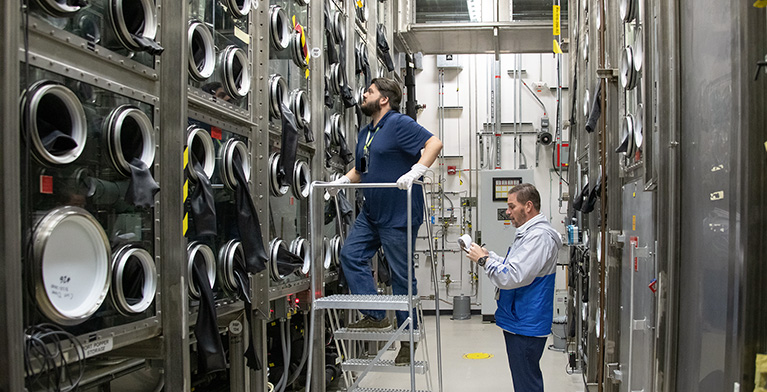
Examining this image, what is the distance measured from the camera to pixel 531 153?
10.5 m

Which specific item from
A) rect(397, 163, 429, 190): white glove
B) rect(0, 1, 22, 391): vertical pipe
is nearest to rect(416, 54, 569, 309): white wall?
rect(397, 163, 429, 190): white glove

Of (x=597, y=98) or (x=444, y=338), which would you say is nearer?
(x=597, y=98)

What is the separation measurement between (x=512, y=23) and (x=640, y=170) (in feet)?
17.3

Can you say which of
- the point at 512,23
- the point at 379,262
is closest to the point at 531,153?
the point at 512,23

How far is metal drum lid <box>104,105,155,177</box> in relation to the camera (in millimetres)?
2439

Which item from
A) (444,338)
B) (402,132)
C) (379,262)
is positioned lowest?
(444,338)

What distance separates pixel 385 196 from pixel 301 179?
2.16 ft

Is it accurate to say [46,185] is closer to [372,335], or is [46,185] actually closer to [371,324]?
[372,335]

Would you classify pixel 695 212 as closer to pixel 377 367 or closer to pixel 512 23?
pixel 377 367

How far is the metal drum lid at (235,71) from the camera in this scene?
3537 mm

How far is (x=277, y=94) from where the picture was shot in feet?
14.2

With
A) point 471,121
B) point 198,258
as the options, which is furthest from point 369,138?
point 471,121

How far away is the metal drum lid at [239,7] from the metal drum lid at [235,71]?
19cm

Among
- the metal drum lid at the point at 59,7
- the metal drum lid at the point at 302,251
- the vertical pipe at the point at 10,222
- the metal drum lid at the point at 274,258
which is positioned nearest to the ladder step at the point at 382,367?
the metal drum lid at the point at 274,258
